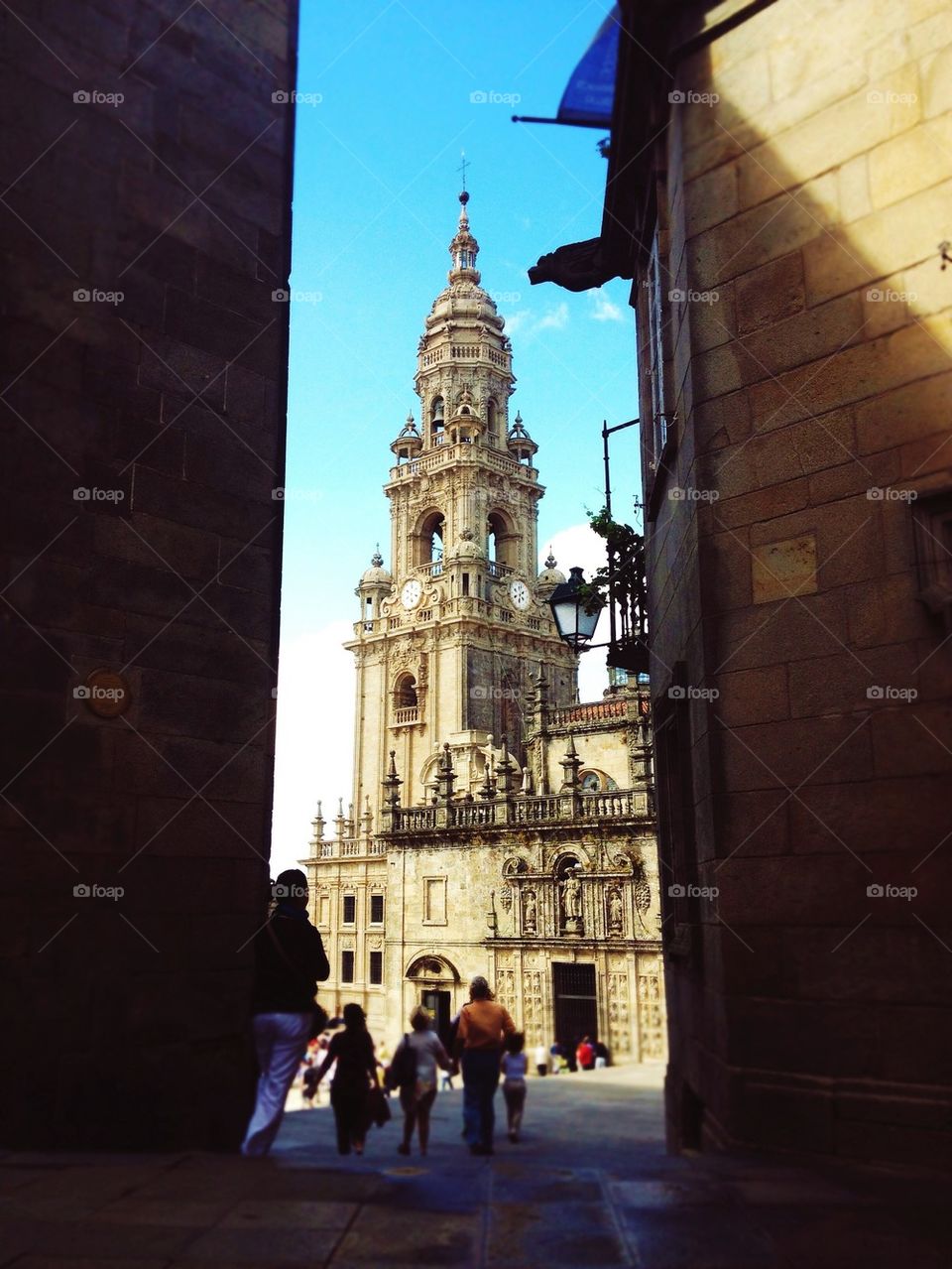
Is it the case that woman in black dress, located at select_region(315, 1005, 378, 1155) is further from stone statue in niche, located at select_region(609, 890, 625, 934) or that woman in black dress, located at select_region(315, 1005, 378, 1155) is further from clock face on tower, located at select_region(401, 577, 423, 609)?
clock face on tower, located at select_region(401, 577, 423, 609)

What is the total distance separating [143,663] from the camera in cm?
661

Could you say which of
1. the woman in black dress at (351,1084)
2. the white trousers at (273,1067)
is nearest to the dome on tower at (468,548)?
the woman in black dress at (351,1084)

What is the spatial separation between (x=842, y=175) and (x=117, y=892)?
639 centimetres

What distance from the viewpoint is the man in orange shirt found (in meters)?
Answer: 7.39

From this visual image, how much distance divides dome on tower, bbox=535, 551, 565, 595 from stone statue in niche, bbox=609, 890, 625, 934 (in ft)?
94.3

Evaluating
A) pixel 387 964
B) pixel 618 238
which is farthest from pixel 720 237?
pixel 387 964

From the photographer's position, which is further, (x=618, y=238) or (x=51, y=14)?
(x=618, y=238)

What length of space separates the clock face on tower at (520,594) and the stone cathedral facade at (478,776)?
128 mm

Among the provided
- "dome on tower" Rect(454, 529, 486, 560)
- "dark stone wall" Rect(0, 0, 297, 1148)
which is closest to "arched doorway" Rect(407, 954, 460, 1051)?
"dome on tower" Rect(454, 529, 486, 560)

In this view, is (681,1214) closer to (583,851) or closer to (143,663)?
(143,663)

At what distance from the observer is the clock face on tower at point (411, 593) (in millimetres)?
55625

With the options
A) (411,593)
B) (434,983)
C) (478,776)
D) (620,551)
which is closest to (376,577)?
(411,593)

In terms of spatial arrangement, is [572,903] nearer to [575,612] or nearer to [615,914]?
[615,914]

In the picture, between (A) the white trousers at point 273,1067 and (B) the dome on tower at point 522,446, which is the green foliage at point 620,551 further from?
(B) the dome on tower at point 522,446
